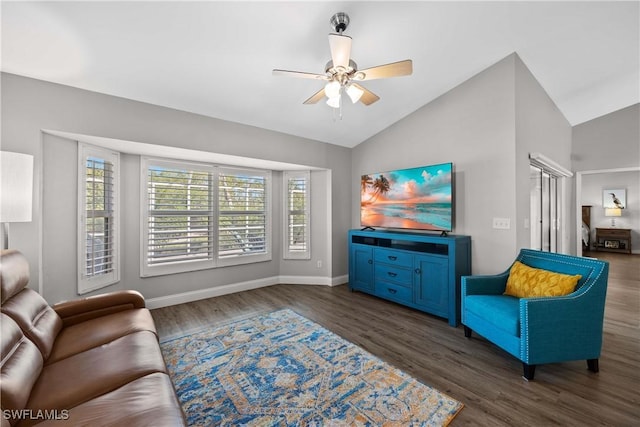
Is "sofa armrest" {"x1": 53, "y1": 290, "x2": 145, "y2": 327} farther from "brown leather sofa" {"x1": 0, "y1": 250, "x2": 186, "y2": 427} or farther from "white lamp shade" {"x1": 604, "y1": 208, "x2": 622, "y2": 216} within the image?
"white lamp shade" {"x1": 604, "y1": 208, "x2": 622, "y2": 216}

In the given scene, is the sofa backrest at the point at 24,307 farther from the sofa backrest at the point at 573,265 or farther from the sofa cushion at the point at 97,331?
the sofa backrest at the point at 573,265

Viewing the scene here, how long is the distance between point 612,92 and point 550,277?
3981mm

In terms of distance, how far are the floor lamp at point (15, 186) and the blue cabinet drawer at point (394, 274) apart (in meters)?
3.54

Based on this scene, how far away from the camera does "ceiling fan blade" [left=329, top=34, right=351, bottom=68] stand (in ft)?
5.89

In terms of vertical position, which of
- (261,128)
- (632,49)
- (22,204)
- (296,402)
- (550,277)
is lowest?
(296,402)

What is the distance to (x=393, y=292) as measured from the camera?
3568mm

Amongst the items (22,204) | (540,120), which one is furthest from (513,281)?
(22,204)

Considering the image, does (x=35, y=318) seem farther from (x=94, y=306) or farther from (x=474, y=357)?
(x=474, y=357)

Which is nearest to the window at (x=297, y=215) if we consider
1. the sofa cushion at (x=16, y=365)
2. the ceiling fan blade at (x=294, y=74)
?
the ceiling fan blade at (x=294, y=74)

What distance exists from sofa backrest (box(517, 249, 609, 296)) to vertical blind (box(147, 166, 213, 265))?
12.9 feet

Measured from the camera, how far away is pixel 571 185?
17.5 ft

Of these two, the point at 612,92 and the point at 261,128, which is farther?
the point at 612,92

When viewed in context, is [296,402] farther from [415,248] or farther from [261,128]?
[261,128]

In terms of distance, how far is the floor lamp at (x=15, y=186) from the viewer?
66.3 inches
